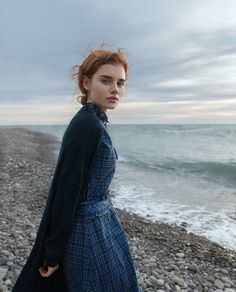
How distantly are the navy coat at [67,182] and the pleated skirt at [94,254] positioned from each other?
0.09 meters

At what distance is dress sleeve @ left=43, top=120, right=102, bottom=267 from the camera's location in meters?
2.12

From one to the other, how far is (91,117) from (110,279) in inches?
39.1

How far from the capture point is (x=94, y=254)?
7.53 feet

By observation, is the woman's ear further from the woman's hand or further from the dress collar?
the woman's hand

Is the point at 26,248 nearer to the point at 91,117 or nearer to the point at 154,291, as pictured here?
the point at 154,291

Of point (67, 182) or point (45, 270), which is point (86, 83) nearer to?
point (67, 182)

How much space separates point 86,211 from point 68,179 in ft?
0.84

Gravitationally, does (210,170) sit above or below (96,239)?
below

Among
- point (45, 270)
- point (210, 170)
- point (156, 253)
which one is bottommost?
point (210, 170)

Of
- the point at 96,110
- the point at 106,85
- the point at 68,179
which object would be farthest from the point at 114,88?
the point at 68,179

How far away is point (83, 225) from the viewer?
2266 mm

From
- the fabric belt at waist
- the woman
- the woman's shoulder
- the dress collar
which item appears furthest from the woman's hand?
the dress collar

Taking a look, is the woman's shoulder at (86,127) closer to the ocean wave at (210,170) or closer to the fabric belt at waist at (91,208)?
the fabric belt at waist at (91,208)

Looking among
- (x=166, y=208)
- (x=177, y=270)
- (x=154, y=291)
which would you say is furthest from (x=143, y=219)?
(x=154, y=291)
